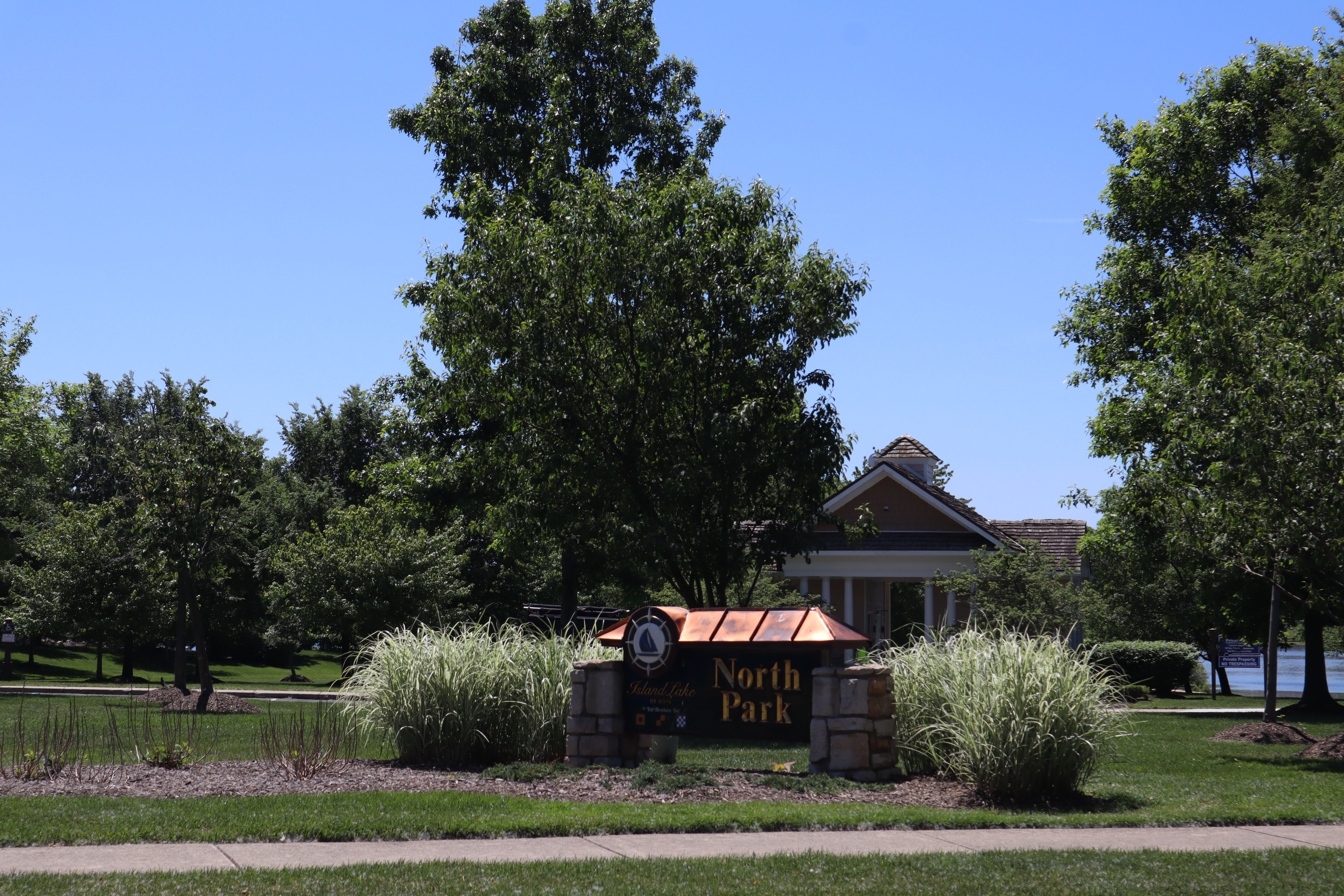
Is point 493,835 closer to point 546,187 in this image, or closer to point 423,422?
point 546,187

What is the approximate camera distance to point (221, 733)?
16.4m

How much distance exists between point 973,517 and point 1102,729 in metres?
22.9

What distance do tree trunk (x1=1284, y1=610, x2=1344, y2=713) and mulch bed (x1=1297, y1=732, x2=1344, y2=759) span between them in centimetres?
1054

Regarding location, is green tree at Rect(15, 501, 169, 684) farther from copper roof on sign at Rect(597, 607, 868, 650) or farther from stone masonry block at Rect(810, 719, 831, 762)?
stone masonry block at Rect(810, 719, 831, 762)

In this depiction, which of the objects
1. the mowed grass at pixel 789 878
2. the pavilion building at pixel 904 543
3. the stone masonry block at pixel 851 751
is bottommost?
the mowed grass at pixel 789 878

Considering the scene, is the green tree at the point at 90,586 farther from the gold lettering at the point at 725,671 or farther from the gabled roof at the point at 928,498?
the gold lettering at the point at 725,671

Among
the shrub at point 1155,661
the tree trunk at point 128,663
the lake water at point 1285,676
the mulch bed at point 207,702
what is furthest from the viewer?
the lake water at point 1285,676

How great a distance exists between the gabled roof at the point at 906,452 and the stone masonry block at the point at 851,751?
26.7 metres

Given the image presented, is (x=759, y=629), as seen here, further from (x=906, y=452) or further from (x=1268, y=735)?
(x=906, y=452)

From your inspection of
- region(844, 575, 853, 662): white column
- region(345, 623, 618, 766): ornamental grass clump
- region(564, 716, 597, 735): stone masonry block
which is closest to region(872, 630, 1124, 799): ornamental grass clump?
region(564, 716, 597, 735): stone masonry block

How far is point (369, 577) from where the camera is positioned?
3272 centimetres

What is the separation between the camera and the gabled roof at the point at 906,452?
3759cm

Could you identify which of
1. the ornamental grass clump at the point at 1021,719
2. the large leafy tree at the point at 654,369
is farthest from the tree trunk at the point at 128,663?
the ornamental grass clump at the point at 1021,719

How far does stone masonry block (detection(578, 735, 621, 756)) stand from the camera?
39.7ft
